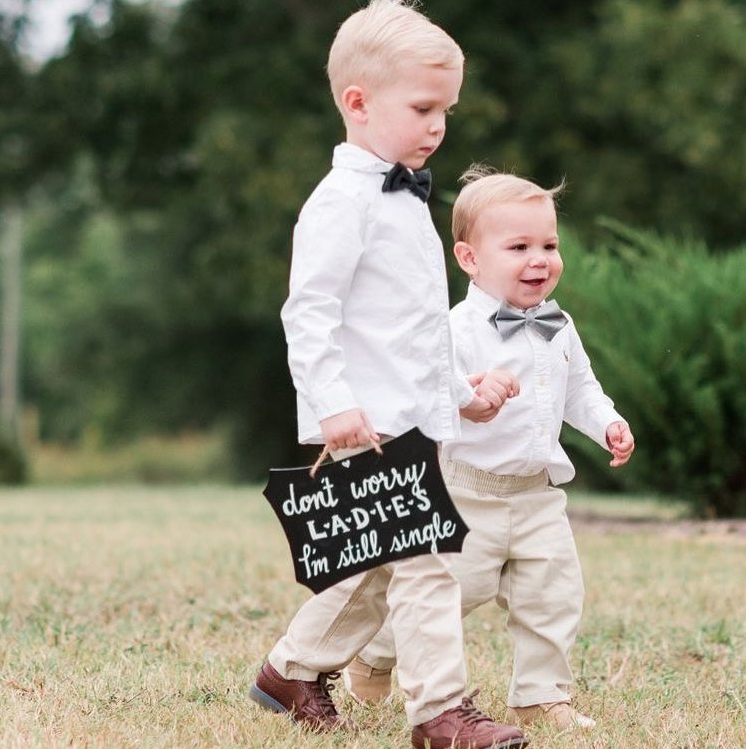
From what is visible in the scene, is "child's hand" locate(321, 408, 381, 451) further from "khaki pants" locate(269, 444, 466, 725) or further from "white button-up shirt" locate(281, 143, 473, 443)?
"khaki pants" locate(269, 444, 466, 725)

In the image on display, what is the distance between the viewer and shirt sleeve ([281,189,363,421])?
9.89 feet

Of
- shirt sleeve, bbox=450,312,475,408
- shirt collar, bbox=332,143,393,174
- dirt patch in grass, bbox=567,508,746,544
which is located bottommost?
dirt patch in grass, bbox=567,508,746,544

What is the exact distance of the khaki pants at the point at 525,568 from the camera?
137 inches

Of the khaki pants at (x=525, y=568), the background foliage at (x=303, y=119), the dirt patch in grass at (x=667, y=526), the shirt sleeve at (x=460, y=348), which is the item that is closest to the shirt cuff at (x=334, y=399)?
the shirt sleeve at (x=460, y=348)

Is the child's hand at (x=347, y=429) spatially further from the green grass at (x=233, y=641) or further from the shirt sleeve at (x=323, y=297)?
the green grass at (x=233, y=641)

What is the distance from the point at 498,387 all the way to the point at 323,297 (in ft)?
1.74

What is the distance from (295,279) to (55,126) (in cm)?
1596

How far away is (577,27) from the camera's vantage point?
18.7 metres

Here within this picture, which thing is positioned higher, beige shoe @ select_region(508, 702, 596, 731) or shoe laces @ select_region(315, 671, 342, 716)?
shoe laces @ select_region(315, 671, 342, 716)

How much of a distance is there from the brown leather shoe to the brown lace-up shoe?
29cm

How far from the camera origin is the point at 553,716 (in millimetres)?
3438

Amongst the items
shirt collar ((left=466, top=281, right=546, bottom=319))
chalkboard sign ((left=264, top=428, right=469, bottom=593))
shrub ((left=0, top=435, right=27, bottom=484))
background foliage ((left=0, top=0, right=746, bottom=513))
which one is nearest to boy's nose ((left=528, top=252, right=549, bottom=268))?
shirt collar ((left=466, top=281, right=546, bottom=319))

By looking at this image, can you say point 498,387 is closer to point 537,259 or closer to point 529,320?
point 529,320

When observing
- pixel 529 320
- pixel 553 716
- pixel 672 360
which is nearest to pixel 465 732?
pixel 553 716
